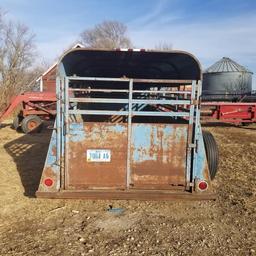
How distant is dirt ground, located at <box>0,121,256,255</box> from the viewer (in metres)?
4.01

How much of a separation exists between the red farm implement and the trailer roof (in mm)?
5882

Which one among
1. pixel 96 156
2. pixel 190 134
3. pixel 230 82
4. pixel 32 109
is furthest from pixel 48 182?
pixel 230 82

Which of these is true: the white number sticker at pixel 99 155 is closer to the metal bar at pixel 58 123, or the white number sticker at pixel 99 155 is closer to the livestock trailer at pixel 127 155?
the livestock trailer at pixel 127 155

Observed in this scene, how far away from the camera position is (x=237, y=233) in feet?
14.6

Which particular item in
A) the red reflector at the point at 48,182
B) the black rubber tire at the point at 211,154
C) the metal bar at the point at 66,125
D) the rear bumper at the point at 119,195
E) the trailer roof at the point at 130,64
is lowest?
the rear bumper at the point at 119,195

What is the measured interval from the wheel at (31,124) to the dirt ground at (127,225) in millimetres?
7538

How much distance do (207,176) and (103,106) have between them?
5983mm

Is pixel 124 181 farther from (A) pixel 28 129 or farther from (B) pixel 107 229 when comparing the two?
(A) pixel 28 129

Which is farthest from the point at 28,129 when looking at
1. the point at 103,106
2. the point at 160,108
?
the point at 160,108

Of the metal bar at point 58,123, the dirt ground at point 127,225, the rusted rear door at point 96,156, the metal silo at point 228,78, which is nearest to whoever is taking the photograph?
the dirt ground at point 127,225

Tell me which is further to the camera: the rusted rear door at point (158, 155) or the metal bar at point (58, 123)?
the rusted rear door at point (158, 155)

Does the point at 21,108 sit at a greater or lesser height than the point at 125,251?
greater

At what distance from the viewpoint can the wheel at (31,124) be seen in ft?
45.8

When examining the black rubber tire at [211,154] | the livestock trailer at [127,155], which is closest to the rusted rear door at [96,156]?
the livestock trailer at [127,155]
